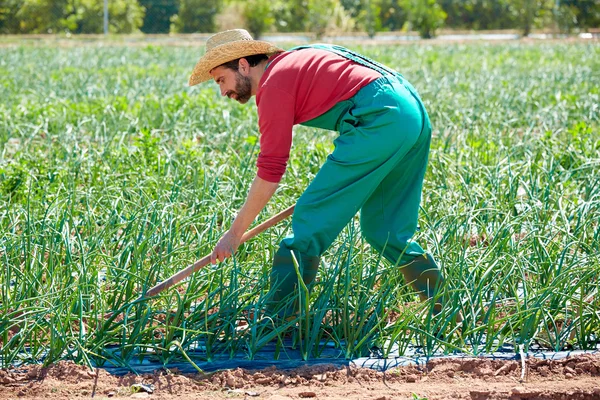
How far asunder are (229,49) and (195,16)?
25.0m

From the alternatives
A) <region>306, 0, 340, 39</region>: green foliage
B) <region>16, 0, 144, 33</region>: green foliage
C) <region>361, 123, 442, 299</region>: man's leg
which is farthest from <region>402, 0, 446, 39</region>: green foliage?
<region>361, 123, 442, 299</region>: man's leg

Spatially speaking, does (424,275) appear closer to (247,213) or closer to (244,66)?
(247,213)

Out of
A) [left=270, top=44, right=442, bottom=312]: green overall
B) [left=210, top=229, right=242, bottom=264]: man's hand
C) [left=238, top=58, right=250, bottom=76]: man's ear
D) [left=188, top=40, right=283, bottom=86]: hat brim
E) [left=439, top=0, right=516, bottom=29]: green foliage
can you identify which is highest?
[left=439, top=0, right=516, bottom=29]: green foliage

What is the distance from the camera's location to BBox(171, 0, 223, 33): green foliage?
26.8m

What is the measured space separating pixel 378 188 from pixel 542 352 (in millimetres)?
868

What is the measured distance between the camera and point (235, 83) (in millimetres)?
2982

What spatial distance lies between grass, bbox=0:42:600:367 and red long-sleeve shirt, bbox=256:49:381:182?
0.46 m

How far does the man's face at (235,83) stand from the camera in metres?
2.97

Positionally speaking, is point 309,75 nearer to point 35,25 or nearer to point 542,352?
point 542,352

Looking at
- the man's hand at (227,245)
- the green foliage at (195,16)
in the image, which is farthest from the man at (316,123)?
the green foliage at (195,16)

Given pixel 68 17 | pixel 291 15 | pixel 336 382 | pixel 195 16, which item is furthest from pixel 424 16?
pixel 336 382

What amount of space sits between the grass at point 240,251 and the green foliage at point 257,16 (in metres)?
20.0

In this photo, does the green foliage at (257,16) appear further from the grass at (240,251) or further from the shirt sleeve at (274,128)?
the shirt sleeve at (274,128)

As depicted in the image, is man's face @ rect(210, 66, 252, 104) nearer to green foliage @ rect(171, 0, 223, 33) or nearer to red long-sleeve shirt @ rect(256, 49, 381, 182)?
red long-sleeve shirt @ rect(256, 49, 381, 182)
